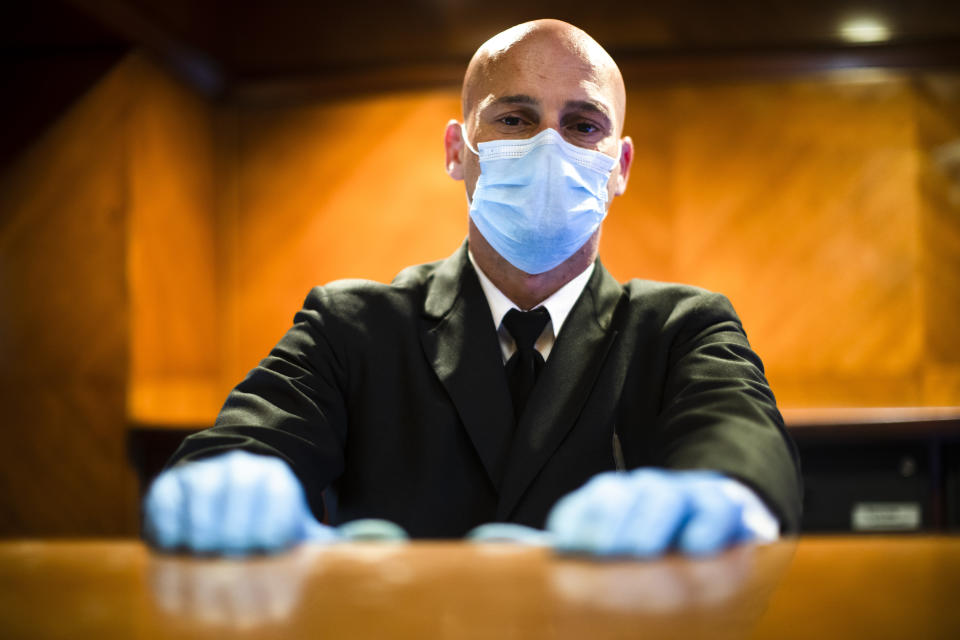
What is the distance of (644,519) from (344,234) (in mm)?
2656

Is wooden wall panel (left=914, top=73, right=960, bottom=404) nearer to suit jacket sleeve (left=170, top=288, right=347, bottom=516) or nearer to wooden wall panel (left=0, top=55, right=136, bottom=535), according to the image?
suit jacket sleeve (left=170, top=288, right=347, bottom=516)

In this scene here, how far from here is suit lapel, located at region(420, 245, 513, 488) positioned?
3.77 feet

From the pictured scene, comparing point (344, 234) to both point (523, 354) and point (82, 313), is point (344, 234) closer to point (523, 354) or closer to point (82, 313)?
point (82, 313)

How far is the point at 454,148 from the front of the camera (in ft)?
5.05

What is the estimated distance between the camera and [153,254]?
8.81 ft

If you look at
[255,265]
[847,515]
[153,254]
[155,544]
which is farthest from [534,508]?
[255,265]

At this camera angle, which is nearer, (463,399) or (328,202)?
(463,399)

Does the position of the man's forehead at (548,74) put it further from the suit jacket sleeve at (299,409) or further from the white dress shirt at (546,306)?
the suit jacket sleeve at (299,409)

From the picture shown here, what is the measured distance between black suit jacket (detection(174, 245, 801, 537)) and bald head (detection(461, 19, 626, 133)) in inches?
14.6

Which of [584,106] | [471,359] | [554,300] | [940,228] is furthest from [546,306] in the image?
[940,228]

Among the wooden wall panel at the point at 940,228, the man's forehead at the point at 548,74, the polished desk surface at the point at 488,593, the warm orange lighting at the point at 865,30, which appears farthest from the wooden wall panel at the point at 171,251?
the wooden wall panel at the point at 940,228

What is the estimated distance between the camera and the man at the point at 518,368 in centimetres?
103

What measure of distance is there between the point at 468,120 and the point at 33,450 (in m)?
1.99

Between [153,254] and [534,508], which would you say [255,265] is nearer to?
[153,254]
